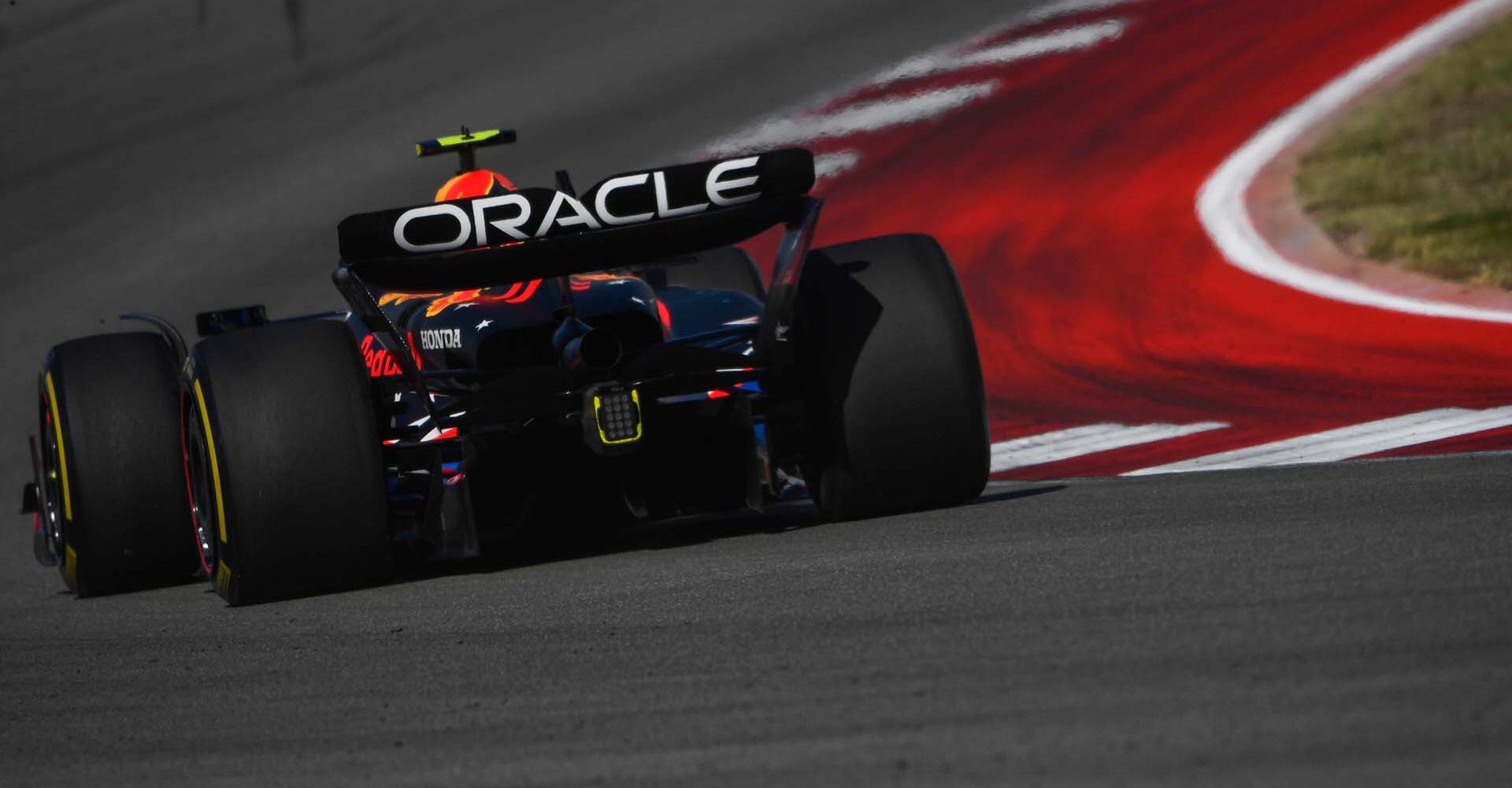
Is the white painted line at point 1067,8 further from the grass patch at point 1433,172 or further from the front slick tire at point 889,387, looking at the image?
the front slick tire at point 889,387

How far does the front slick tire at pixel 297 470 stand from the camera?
19.7 ft

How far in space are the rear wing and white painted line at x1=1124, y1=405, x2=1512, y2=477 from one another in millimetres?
2070

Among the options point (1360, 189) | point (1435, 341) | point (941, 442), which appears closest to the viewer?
point (941, 442)

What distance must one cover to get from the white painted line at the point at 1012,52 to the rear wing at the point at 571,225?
11.1 m

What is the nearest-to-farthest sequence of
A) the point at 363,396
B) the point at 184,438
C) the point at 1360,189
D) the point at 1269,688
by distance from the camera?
the point at 1269,688 < the point at 363,396 < the point at 184,438 < the point at 1360,189

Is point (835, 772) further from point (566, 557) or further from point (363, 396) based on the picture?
point (566, 557)

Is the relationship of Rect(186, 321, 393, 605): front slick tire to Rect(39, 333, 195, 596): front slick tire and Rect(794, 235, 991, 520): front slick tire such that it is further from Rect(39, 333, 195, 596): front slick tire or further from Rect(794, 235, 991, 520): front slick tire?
Rect(794, 235, 991, 520): front slick tire

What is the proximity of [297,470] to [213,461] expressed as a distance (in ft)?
1.17

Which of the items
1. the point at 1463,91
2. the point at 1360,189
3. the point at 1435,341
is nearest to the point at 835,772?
the point at 1435,341

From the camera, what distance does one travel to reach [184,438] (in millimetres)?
7027

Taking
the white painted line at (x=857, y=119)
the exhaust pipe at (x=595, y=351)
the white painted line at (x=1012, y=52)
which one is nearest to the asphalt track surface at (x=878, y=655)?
the exhaust pipe at (x=595, y=351)

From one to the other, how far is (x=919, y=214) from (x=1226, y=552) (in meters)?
9.12

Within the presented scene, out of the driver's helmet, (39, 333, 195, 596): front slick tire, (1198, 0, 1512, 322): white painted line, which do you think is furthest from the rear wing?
(1198, 0, 1512, 322): white painted line

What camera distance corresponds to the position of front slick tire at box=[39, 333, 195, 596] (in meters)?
7.06
